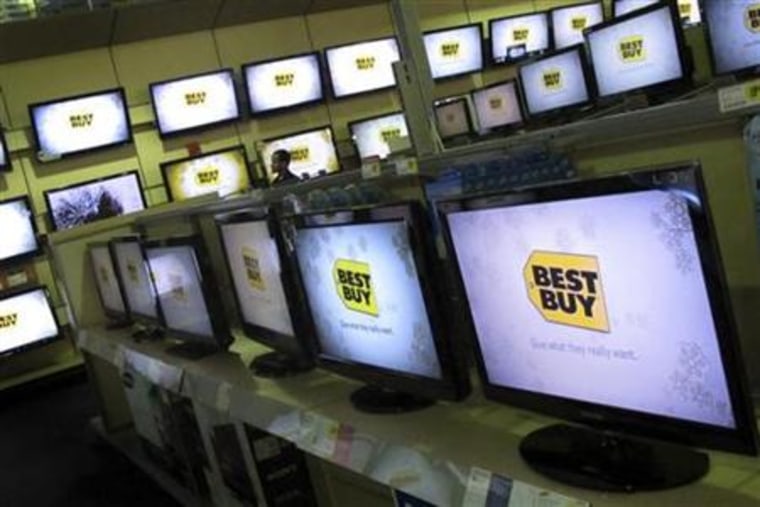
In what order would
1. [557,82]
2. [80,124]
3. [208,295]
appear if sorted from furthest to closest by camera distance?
1. [80,124]
2. [557,82]
3. [208,295]

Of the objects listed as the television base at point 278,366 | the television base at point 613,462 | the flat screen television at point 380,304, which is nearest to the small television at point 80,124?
the television base at point 278,366

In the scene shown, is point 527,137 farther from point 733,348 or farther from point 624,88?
point 624,88

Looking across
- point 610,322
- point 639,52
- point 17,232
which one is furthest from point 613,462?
point 17,232

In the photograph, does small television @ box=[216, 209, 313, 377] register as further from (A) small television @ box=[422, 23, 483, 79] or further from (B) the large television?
(A) small television @ box=[422, 23, 483, 79]

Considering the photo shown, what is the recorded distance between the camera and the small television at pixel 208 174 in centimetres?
679

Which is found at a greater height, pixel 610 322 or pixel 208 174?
pixel 208 174

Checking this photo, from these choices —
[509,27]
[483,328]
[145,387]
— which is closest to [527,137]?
[483,328]

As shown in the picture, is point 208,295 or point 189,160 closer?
point 208,295

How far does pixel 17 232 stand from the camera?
244 inches

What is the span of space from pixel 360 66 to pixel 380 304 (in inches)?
244

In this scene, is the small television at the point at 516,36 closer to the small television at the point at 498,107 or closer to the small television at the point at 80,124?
the small television at the point at 498,107

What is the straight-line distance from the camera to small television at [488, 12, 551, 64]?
833cm

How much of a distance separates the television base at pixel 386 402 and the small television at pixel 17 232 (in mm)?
5055

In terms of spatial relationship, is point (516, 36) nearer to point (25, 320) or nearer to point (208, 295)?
point (25, 320)
